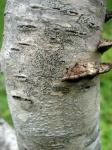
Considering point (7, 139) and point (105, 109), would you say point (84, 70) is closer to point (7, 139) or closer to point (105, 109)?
point (7, 139)

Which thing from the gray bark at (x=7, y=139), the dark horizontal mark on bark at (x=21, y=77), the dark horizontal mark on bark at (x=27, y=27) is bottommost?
the gray bark at (x=7, y=139)

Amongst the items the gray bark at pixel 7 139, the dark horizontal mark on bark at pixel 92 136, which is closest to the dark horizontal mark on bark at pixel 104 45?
the dark horizontal mark on bark at pixel 92 136

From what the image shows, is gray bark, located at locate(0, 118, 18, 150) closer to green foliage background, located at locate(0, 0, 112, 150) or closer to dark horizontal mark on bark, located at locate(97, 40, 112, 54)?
dark horizontal mark on bark, located at locate(97, 40, 112, 54)

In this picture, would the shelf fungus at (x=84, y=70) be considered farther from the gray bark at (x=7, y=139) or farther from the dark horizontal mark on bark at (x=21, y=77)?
the gray bark at (x=7, y=139)

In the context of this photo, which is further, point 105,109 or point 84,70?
point 105,109

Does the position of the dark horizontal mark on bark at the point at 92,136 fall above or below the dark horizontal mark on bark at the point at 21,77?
below

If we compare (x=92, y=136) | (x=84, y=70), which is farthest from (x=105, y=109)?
(x=84, y=70)

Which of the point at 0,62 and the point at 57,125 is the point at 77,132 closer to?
the point at 57,125

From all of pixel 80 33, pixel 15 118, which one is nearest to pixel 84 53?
pixel 80 33

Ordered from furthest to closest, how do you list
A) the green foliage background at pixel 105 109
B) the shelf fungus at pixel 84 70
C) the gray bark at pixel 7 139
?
the green foliage background at pixel 105 109, the gray bark at pixel 7 139, the shelf fungus at pixel 84 70
